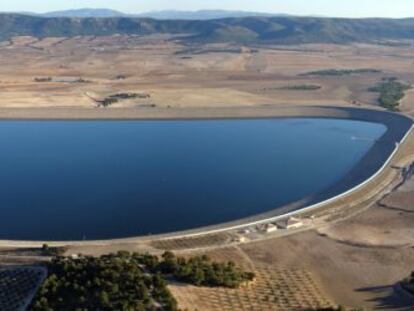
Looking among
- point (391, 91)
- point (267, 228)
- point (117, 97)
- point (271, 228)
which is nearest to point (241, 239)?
point (267, 228)

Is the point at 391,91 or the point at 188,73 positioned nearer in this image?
the point at 391,91

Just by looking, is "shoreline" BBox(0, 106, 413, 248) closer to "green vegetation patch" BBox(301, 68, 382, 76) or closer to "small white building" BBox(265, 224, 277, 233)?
"small white building" BBox(265, 224, 277, 233)

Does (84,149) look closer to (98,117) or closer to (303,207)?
(98,117)

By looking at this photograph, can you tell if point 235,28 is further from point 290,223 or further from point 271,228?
point 271,228

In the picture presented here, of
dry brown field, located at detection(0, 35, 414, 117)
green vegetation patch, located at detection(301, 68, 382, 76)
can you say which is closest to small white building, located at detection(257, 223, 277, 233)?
dry brown field, located at detection(0, 35, 414, 117)

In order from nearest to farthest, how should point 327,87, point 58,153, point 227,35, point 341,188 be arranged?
1. point 341,188
2. point 58,153
3. point 327,87
4. point 227,35

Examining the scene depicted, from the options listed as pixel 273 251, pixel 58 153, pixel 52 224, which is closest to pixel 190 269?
pixel 273 251
